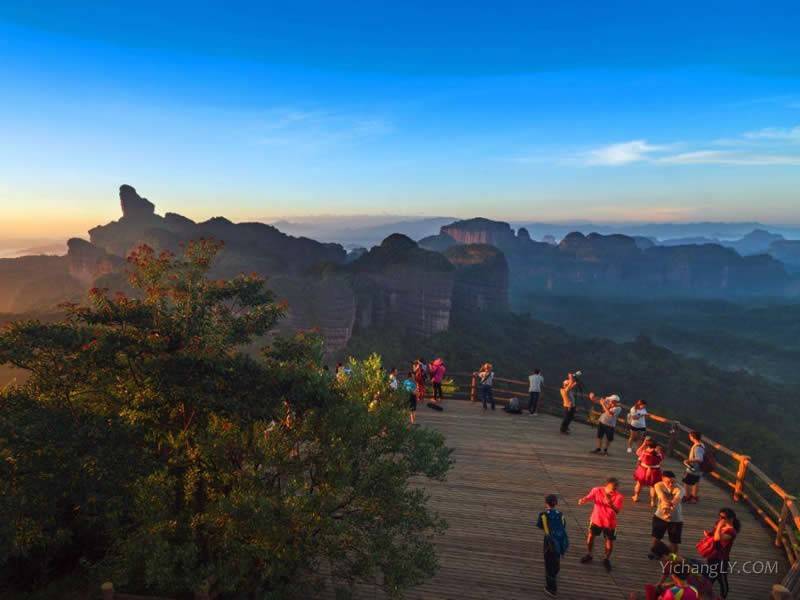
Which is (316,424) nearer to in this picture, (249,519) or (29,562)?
(249,519)

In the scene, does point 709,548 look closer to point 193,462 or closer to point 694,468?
point 694,468

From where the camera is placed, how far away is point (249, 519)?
570 cm

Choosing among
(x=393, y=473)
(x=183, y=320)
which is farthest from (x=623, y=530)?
(x=183, y=320)

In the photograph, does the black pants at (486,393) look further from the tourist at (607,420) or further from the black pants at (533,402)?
the tourist at (607,420)

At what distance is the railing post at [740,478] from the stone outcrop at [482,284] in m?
96.9

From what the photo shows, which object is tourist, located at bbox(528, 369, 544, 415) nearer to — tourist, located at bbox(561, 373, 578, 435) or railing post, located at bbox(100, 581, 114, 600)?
tourist, located at bbox(561, 373, 578, 435)

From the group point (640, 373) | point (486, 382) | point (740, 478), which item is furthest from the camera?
point (640, 373)

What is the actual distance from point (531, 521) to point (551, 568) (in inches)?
83.9

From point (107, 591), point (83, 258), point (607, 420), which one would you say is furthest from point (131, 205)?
point (107, 591)

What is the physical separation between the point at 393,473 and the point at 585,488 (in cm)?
604

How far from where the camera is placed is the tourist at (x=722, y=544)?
22.1 feet

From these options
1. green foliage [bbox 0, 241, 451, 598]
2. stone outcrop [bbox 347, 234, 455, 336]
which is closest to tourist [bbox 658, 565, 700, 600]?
green foliage [bbox 0, 241, 451, 598]

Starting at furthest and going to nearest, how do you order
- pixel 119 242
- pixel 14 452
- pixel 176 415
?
pixel 119 242, pixel 176 415, pixel 14 452

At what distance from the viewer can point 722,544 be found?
681cm
